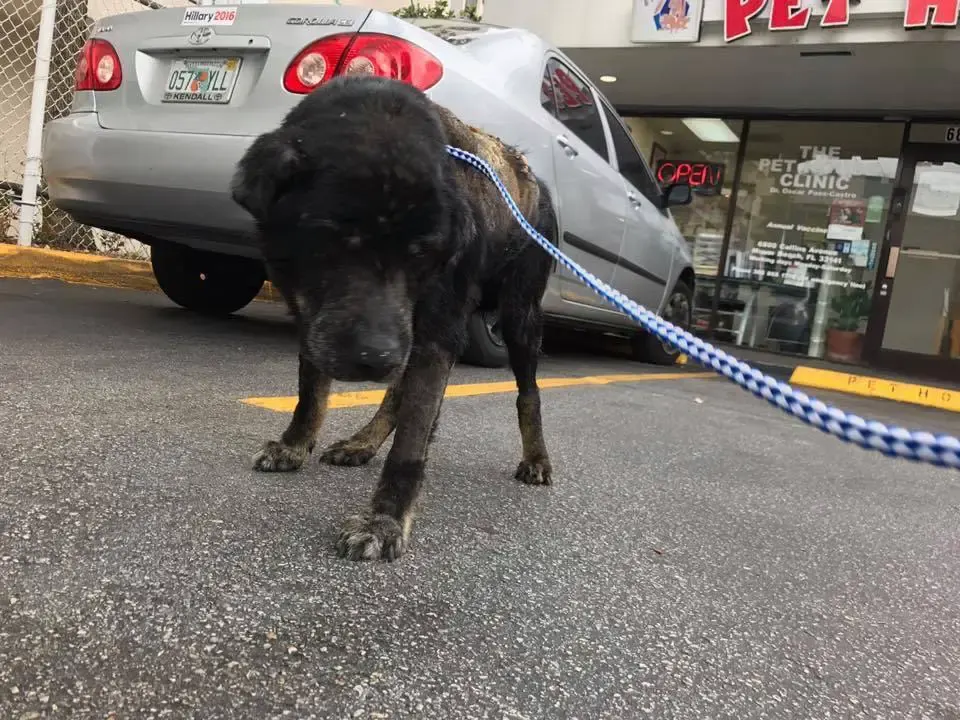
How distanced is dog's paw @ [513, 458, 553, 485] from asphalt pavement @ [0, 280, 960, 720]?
51 mm

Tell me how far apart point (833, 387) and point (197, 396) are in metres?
6.45

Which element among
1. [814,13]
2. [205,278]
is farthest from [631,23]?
[205,278]

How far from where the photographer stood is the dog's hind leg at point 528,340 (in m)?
2.62

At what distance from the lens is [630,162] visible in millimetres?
5859

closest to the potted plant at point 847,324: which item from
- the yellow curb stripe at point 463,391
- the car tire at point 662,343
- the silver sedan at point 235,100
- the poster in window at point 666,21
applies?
the car tire at point 662,343

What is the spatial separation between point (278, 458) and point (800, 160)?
10.3 metres

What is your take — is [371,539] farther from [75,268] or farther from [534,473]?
[75,268]

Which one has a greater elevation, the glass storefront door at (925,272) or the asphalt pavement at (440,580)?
the glass storefront door at (925,272)

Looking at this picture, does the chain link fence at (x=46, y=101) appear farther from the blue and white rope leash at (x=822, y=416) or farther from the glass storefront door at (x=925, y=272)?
the glass storefront door at (x=925, y=272)

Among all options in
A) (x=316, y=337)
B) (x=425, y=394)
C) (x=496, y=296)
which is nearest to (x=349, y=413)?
(x=496, y=296)

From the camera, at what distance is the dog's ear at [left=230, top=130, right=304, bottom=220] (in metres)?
1.57

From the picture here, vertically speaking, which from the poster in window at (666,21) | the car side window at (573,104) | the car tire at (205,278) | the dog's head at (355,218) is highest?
the poster in window at (666,21)

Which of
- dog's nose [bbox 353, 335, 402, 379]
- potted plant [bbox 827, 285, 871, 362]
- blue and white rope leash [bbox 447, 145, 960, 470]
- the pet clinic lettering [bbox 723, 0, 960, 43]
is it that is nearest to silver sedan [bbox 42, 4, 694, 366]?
dog's nose [bbox 353, 335, 402, 379]

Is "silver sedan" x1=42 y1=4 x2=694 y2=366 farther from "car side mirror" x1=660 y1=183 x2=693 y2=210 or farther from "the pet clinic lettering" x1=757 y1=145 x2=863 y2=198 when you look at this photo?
"the pet clinic lettering" x1=757 y1=145 x2=863 y2=198
